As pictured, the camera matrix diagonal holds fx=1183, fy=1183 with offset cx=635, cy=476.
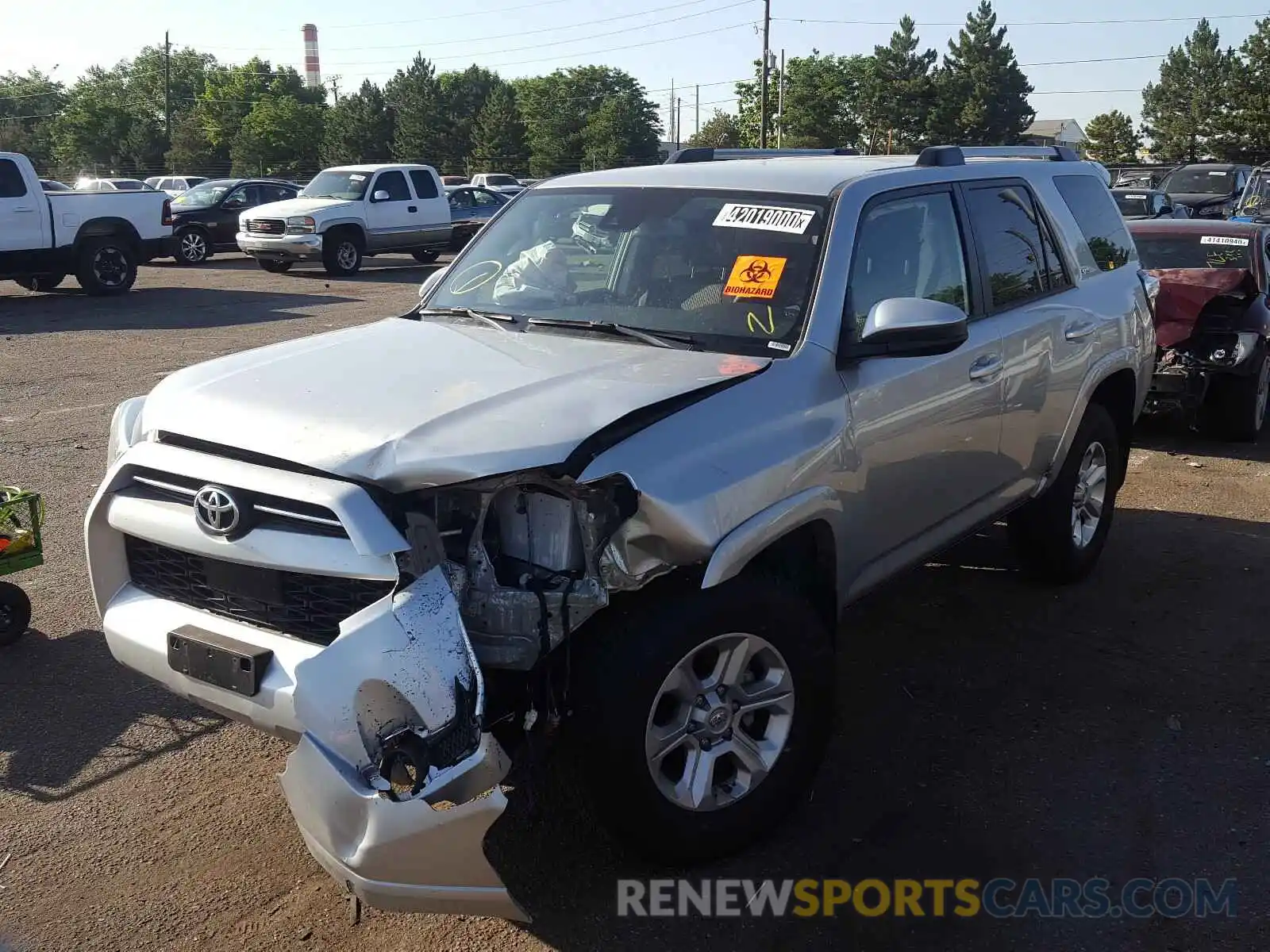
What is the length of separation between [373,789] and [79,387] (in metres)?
8.93

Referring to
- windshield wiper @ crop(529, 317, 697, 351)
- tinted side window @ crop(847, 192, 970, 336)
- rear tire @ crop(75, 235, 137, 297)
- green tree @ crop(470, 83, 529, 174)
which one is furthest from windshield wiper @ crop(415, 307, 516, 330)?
green tree @ crop(470, 83, 529, 174)

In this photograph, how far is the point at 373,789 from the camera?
2.61m

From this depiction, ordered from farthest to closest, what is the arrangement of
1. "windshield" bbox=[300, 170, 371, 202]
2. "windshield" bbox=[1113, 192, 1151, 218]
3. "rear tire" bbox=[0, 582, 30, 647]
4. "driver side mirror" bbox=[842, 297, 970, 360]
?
"windshield" bbox=[300, 170, 371, 202] < "windshield" bbox=[1113, 192, 1151, 218] < "rear tire" bbox=[0, 582, 30, 647] < "driver side mirror" bbox=[842, 297, 970, 360]

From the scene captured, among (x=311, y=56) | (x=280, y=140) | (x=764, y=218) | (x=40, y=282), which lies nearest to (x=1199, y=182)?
(x=40, y=282)

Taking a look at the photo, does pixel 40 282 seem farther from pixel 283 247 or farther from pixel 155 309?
pixel 283 247

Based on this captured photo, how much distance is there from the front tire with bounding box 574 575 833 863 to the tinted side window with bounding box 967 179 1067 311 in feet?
6.33

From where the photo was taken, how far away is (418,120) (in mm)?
81188

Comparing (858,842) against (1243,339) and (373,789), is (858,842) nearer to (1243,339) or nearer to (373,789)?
(373,789)

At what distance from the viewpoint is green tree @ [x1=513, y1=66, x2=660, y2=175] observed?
82812 mm

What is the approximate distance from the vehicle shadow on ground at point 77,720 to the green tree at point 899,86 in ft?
250

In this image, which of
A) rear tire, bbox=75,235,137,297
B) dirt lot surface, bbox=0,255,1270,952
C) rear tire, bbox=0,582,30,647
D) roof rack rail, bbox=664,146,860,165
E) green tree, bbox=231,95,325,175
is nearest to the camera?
dirt lot surface, bbox=0,255,1270,952

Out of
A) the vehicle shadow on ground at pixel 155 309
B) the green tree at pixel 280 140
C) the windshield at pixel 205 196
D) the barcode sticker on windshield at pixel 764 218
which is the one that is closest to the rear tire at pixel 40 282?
the vehicle shadow on ground at pixel 155 309

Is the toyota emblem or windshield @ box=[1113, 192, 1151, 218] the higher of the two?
windshield @ box=[1113, 192, 1151, 218]

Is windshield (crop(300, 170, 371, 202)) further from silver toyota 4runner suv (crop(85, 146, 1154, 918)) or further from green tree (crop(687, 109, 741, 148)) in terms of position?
green tree (crop(687, 109, 741, 148))
